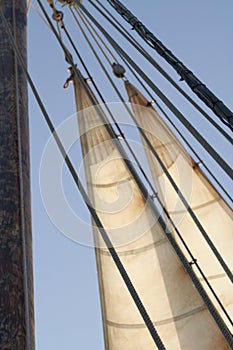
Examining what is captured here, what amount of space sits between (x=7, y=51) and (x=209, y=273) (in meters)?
3.40

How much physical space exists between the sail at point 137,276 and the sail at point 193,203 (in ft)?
1.72

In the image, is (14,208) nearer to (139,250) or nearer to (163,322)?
(163,322)

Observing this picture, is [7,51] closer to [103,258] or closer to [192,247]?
[103,258]

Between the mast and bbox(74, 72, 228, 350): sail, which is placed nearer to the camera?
the mast

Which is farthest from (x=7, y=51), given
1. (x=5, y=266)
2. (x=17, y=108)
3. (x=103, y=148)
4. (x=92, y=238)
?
(x=103, y=148)

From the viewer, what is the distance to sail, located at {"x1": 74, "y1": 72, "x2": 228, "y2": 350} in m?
5.59

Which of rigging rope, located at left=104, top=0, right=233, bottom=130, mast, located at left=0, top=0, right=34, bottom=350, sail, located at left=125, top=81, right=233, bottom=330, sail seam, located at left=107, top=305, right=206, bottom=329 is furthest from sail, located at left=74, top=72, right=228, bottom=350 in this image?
mast, located at left=0, top=0, right=34, bottom=350

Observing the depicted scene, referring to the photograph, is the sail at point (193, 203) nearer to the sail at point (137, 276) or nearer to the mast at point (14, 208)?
the sail at point (137, 276)

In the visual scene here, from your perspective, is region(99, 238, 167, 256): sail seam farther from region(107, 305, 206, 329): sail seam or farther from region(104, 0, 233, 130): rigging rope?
region(104, 0, 233, 130): rigging rope

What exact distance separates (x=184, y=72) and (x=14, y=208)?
1.78 metres

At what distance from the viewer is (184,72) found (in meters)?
4.42

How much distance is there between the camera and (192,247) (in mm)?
6812

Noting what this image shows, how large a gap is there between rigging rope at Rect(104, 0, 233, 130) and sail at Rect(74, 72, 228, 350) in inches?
27.7

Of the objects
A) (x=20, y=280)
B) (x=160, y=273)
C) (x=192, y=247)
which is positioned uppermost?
(x=192, y=247)
